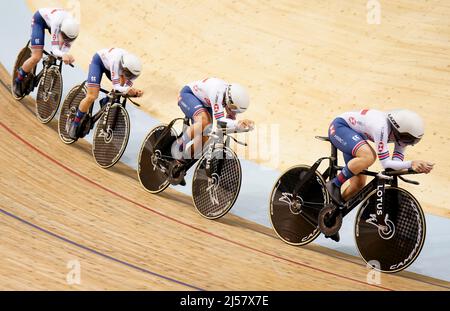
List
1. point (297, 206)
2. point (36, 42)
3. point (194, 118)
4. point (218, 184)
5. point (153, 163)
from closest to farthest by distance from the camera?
point (297, 206) → point (218, 184) → point (194, 118) → point (153, 163) → point (36, 42)

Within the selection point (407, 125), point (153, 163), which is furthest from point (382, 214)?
point (153, 163)

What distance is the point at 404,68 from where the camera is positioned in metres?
8.24

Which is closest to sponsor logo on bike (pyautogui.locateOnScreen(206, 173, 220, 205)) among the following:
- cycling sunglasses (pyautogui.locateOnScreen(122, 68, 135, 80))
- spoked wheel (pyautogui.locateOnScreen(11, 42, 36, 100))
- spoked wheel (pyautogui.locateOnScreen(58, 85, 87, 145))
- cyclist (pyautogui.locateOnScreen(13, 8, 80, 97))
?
cycling sunglasses (pyautogui.locateOnScreen(122, 68, 135, 80))

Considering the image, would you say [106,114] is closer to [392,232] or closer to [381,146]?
[381,146]

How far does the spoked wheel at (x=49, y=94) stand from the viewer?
7.40 meters

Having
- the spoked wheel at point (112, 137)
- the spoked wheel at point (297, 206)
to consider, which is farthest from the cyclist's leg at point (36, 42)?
the spoked wheel at point (297, 206)

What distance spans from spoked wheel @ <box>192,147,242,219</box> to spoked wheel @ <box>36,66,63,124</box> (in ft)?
6.37

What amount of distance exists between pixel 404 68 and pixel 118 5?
12.2ft

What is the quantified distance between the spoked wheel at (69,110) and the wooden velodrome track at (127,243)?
340 mm

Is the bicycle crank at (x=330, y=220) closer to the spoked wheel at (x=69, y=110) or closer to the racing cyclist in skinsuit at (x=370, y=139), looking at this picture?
the racing cyclist in skinsuit at (x=370, y=139)

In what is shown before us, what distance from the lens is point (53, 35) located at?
733 cm

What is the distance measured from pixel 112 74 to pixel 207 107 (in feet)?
3.17

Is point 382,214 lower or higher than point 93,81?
lower

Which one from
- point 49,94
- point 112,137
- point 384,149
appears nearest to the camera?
point 384,149
